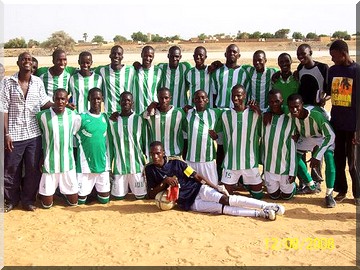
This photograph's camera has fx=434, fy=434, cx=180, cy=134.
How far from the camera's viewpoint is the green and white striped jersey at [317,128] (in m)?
5.89

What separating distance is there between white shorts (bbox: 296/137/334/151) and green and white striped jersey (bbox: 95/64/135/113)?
2759mm

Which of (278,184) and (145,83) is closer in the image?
(278,184)

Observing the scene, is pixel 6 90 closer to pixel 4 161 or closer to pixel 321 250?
pixel 4 161

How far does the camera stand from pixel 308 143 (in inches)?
251

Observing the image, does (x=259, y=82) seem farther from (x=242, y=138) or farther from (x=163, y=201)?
(x=163, y=201)

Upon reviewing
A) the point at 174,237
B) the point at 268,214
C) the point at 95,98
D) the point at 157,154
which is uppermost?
Result: the point at 95,98

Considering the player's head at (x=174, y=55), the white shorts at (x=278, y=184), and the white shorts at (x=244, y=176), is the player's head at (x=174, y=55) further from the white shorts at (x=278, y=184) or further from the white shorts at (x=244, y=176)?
the white shorts at (x=278, y=184)

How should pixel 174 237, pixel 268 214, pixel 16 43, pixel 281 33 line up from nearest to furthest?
pixel 174 237 → pixel 268 214 → pixel 16 43 → pixel 281 33

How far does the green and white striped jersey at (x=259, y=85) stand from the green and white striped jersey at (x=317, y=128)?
0.81m

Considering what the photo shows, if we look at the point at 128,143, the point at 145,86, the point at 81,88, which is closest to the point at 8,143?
the point at 81,88

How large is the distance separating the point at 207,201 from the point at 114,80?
7.89 feet

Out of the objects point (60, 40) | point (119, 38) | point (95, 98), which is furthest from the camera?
point (119, 38)

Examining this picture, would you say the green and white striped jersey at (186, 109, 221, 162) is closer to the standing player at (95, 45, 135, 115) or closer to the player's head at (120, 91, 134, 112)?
the player's head at (120, 91, 134, 112)

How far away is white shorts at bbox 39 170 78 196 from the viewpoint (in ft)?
19.6
